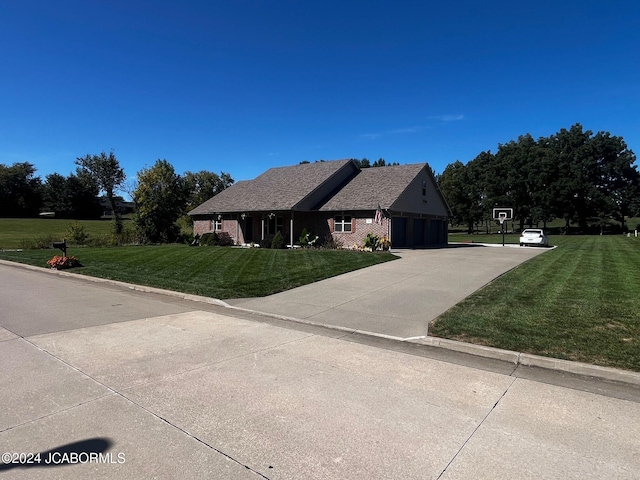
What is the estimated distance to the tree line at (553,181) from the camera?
60.1m

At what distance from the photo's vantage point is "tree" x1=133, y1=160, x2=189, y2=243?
121ft

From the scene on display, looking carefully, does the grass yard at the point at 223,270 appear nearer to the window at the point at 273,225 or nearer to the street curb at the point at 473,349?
the street curb at the point at 473,349

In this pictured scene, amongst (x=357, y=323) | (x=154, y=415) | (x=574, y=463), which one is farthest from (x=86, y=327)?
(x=574, y=463)

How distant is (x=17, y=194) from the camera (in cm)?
8056

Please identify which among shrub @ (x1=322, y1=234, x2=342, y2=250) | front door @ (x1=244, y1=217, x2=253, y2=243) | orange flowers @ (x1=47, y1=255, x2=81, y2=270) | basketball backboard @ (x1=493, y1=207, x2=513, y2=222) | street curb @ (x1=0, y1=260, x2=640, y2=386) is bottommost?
street curb @ (x1=0, y1=260, x2=640, y2=386)

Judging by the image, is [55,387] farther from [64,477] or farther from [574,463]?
[574,463]

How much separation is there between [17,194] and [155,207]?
209 ft

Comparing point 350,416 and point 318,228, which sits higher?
point 318,228

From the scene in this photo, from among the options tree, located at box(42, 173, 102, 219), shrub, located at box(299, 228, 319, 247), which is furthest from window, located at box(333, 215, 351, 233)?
tree, located at box(42, 173, 102, 219)

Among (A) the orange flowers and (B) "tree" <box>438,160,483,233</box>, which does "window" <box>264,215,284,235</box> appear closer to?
(A) the orange flowers

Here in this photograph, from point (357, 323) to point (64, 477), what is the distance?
222 inches

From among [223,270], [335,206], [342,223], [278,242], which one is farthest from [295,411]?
[335,206]

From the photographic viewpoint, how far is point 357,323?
7.86m

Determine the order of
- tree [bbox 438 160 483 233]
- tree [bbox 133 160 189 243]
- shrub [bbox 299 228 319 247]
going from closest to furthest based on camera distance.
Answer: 1. shrub [bbox 299 228 319 247]
2. tree [bbox 133 160 189 243]
3. tree [bbox 438 160 483 233]
